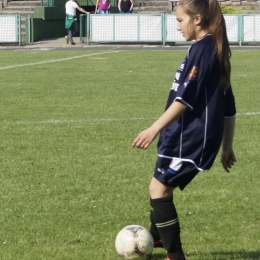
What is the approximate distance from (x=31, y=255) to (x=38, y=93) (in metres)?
8.83

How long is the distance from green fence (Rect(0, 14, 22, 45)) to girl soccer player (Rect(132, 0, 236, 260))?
26539 mm

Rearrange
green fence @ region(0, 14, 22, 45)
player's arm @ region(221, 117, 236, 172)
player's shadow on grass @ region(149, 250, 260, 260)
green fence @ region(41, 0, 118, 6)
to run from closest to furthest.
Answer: player's arm @ region(221, 117, 236, 172)
player's shadow on grass @ region(149, 250, 260, 260)
green fence @ region(0, 14, 22, 45)
green fence @ region(41, 0, 118, 6)

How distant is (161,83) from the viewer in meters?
15.3

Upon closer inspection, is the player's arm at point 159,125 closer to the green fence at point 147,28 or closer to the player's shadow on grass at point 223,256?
the player's shadow on grass at point 223,256

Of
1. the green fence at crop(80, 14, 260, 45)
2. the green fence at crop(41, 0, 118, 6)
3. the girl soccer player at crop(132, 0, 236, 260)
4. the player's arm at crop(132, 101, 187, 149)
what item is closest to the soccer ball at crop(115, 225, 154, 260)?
the girl soccer player at crop(132, 0, 236, 260)

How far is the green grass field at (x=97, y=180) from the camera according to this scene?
543 cm

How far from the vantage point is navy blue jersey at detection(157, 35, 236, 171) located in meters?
4.39


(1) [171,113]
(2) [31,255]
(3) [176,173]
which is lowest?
(2) [31,255]

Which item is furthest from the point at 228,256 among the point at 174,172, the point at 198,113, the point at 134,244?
the point at 198,113

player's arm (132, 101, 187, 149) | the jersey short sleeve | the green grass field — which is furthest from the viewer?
the green grass field

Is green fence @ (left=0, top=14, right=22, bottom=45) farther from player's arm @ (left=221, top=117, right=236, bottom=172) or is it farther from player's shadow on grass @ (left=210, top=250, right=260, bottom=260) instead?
player's arm @ (left=221, top=117, right=236, bottom=172)

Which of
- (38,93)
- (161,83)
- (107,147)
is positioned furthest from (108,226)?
(161,83)

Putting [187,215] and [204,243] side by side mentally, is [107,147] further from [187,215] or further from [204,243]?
[204,243]

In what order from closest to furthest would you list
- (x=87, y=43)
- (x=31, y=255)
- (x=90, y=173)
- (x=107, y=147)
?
1. (x=31, y=255)
2. (x=90, y=173)
3. (x=107, y=147)
4. (x=87, y=43)
